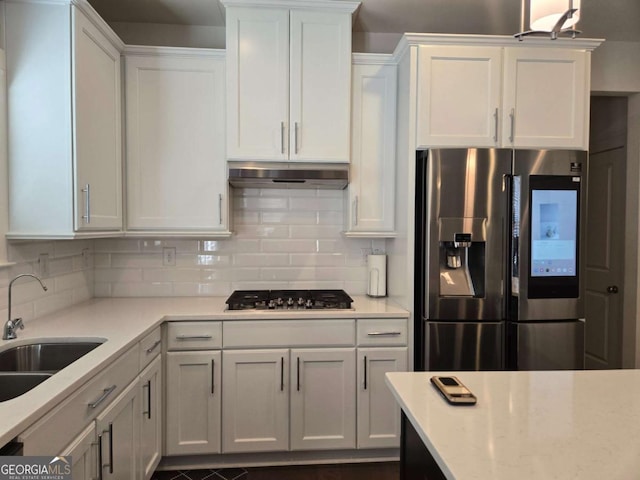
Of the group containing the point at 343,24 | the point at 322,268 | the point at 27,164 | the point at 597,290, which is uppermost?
the point at 343,24

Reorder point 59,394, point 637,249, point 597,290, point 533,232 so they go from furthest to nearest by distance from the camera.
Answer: point 597,290 → point 637,249 → point 533,232 → point 59,394

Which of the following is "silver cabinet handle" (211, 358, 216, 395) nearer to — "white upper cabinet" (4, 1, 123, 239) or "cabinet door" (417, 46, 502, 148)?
"white upper cabinet" (4, 1, 123, 239)

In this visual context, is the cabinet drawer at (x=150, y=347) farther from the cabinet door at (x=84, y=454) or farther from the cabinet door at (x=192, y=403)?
the cabinet door at (x=84, y=454)

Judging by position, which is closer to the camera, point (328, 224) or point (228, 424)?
point (228, 424)

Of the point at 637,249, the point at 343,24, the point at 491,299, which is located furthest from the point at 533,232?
the point at 343,24

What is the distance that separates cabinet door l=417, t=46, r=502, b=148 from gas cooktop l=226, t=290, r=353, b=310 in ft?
3.38

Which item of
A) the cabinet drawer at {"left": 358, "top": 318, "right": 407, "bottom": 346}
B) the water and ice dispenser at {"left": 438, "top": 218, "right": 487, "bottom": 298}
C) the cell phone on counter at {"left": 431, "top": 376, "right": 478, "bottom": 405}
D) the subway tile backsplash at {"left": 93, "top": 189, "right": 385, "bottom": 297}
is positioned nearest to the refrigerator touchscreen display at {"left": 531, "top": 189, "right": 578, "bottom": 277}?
the water and ice dispenser at {"left": 438, "top": 218, "right": 487, "bottom": 298}

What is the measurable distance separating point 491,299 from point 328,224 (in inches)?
45.8

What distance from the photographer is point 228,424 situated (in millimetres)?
2332

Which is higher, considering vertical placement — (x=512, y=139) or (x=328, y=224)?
(x=512, y=139)

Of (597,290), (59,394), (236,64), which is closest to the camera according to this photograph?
(59,394)

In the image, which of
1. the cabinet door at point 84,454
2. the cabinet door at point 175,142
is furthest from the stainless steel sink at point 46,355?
the cabinet door at point 175,142

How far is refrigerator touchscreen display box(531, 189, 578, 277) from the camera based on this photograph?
230 centimetres

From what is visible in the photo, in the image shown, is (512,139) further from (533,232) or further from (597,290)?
(597,290)
